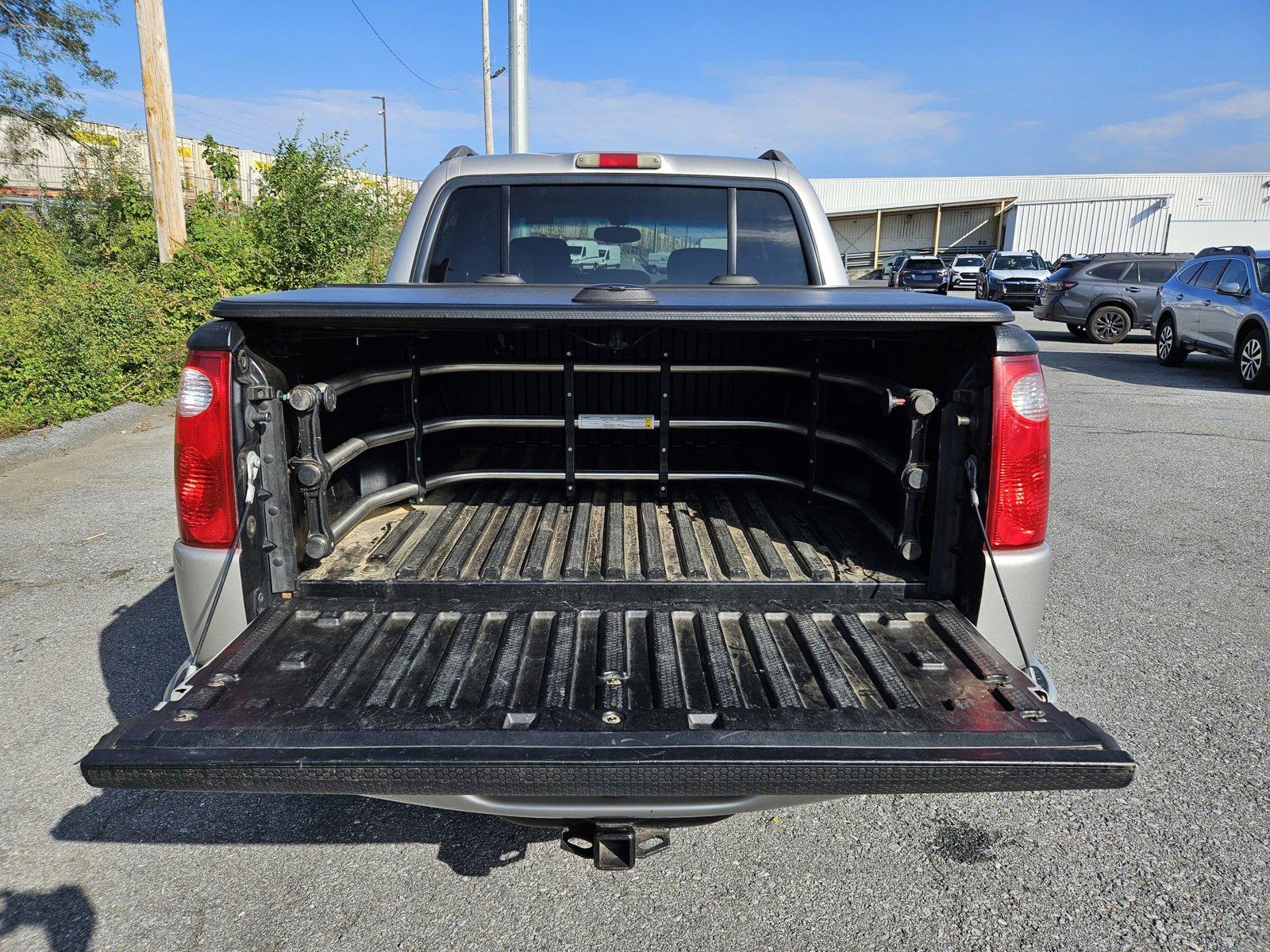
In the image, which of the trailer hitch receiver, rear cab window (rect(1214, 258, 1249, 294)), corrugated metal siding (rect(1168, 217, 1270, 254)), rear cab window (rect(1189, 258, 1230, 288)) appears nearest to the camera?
the trailer hitch receiver

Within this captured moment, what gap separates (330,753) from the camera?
1.73 meters

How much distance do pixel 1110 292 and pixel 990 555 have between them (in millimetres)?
17663

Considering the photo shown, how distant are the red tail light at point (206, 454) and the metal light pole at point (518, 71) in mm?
8957

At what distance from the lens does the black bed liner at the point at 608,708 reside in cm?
171

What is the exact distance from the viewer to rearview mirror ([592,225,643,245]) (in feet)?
12.4

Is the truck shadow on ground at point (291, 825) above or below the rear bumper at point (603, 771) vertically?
below

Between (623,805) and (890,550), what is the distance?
1.40m

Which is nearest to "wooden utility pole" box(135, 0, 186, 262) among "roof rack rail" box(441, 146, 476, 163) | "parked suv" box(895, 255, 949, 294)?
"roof rack rail" box(441, 146, 476, 163)

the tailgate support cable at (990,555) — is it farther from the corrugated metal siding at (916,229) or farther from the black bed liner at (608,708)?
the corrugated metal siding at (916,229)

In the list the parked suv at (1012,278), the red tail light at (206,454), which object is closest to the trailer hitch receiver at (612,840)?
the red tail light at (206,454)

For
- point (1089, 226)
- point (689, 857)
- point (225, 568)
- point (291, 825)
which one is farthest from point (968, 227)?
point (225, 568)

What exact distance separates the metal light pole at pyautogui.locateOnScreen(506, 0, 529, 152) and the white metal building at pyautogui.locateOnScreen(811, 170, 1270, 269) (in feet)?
118

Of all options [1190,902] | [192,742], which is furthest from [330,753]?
[1190,902]

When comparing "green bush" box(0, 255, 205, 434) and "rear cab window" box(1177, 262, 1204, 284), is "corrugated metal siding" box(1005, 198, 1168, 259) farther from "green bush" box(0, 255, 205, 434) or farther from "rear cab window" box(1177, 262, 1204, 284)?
"green bush" box(0, 255, 205, 434)
